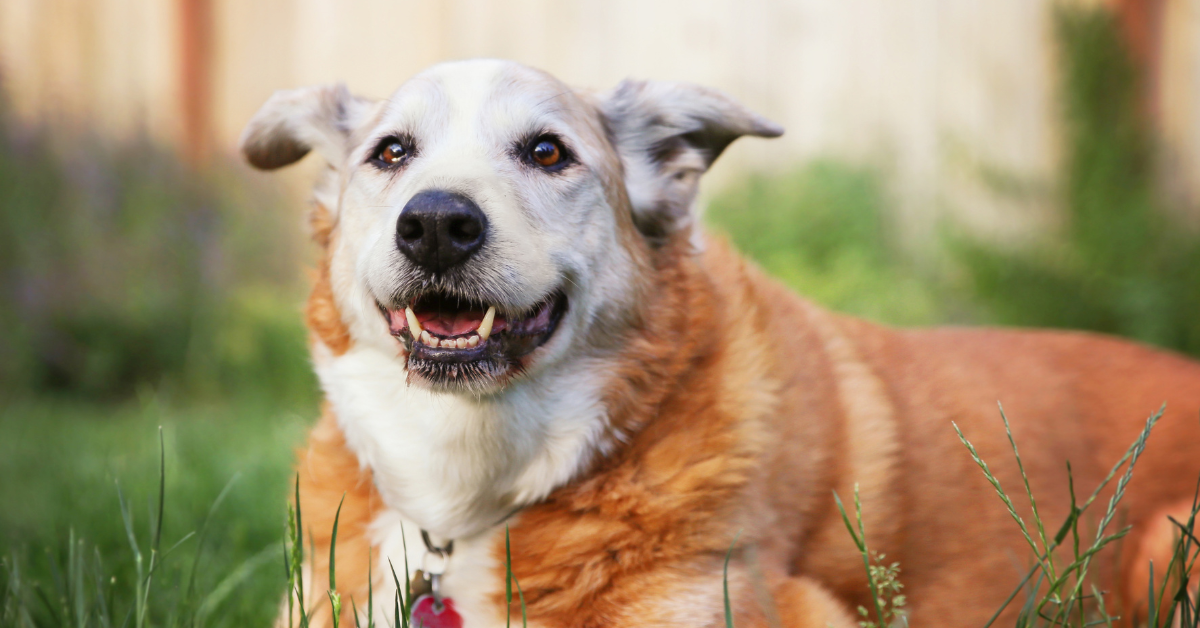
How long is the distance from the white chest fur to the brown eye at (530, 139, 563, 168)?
50 cm

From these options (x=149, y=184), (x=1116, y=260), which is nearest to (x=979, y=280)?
(x=1116, y=260)

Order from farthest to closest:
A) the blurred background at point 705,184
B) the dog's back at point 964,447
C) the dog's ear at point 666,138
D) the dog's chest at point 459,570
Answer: the blurred background at point 705,184 → the dog's ear at point 666,138 → the dog's back at point 964,447 → the dog's chest at point 459,570

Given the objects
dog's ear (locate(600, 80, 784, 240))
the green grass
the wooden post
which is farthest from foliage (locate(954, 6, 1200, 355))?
the wooden post

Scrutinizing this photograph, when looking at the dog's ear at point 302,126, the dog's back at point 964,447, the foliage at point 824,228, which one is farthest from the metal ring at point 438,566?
the foliage at point 824,228

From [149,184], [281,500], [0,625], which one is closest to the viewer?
[0,625]

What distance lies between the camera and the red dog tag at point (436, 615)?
74.2 inches

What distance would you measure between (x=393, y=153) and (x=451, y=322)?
1.59 feet

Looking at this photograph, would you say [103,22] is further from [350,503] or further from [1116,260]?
[1116,260]

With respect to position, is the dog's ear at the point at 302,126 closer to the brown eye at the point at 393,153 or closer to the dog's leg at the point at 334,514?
the brown eye at the point at 393,153

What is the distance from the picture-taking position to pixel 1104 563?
2.23 m

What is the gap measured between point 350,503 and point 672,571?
832 mm

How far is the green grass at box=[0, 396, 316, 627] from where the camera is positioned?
1.92 metres

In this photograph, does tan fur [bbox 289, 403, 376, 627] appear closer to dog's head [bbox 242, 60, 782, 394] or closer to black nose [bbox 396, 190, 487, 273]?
dog's head [bbox 242, 60, 782, 394]

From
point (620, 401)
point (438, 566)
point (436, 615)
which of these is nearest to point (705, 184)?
point (620, 401)
